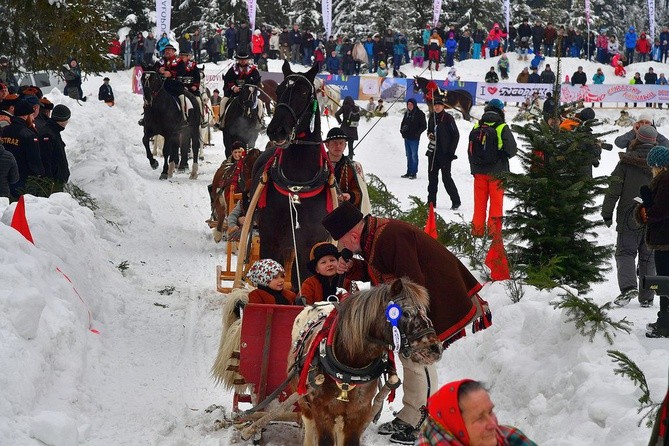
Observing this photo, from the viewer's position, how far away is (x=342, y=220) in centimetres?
682

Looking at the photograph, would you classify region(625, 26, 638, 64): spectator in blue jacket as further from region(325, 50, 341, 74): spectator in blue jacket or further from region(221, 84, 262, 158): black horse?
region(221, 84, 262, 158): black horse

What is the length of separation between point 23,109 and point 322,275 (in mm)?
7319

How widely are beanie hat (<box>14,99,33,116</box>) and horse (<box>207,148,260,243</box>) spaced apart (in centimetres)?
294

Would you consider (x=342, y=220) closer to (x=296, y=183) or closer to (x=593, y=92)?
(x=296, y=183)

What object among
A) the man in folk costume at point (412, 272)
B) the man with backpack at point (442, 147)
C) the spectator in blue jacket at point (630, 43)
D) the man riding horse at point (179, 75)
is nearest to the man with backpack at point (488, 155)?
the man with backpack at point (442, 147)

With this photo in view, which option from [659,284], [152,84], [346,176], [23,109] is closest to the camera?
[659,284]

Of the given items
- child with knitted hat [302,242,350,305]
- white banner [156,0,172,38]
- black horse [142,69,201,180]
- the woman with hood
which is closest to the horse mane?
child with knitted hat [302,242,350,305]

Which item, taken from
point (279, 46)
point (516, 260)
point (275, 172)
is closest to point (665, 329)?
point (516, 260)

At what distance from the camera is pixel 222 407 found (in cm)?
823

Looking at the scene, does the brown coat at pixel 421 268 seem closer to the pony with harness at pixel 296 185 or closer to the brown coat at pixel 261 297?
the brown coat at pixel 261 297

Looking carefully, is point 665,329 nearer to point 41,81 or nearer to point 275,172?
point 275,172

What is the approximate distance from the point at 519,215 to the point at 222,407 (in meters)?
3.77

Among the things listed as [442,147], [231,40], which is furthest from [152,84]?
[231,40]

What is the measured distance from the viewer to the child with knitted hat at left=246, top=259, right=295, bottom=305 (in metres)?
7.87
